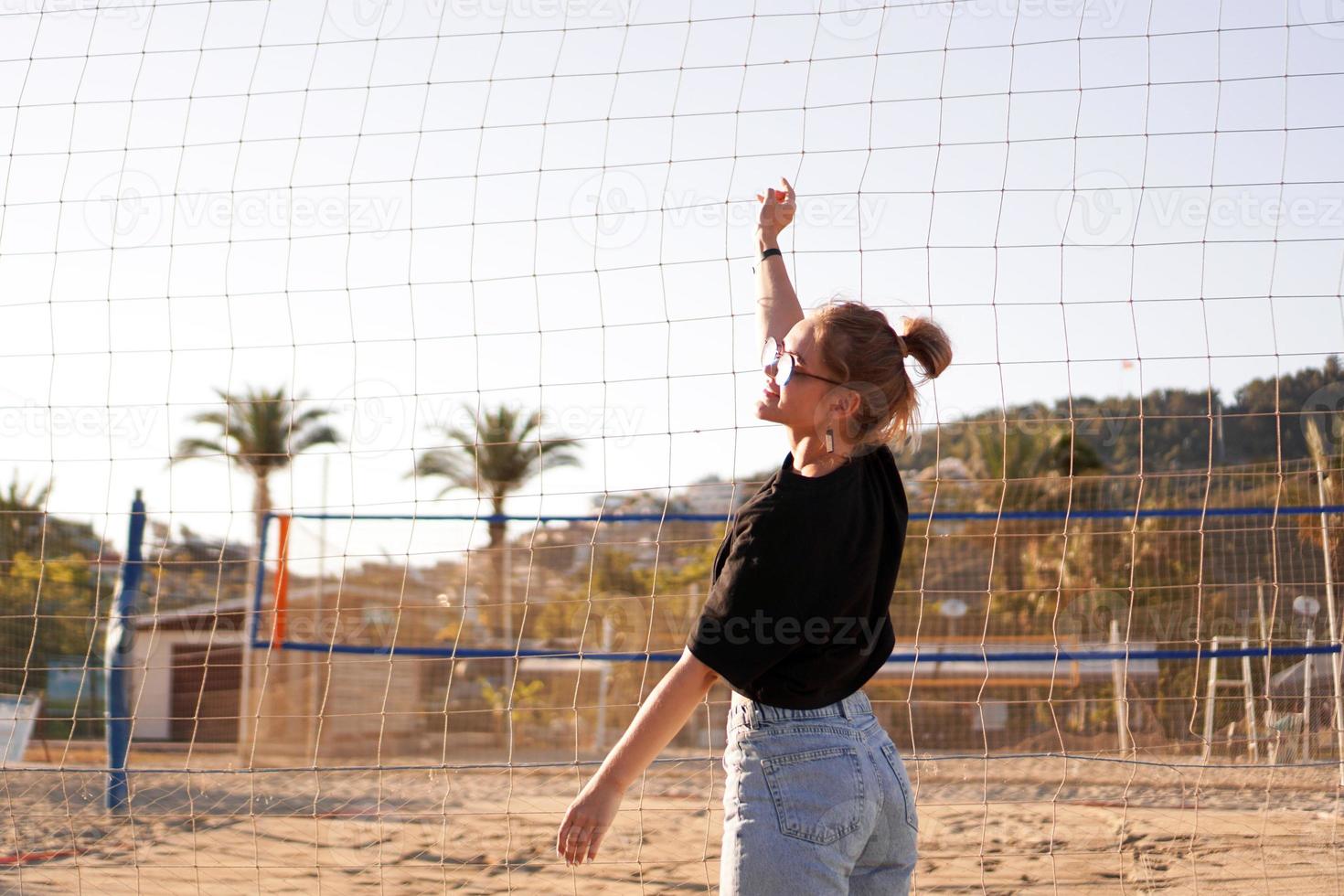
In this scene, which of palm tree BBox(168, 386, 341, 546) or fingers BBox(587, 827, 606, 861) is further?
palm tree BBox(168, 386, 341, 546)

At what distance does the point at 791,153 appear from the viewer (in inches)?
155

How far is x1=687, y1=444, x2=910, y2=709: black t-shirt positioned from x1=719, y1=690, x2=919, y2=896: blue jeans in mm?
44

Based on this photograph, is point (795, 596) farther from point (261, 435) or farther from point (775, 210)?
point (261, 435)

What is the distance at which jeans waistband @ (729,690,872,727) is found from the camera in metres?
1.72

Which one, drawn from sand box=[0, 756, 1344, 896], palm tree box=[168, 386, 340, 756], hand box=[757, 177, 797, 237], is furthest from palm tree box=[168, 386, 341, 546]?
hand box=[757, 177, 797, 237]

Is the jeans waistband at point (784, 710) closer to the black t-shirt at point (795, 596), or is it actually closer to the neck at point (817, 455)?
the black t-shirt at point (795, 596)

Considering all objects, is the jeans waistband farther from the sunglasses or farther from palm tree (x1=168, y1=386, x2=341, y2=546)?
palm tree (x1=168, y1=386, x2=341, y2=546)

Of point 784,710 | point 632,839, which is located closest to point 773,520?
point 784,710

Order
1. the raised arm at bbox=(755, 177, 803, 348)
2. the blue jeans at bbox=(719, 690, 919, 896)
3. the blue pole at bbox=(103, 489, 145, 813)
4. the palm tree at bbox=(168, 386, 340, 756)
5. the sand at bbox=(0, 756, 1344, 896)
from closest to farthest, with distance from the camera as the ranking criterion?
the blue jeans at bbox=(719, 690, 919, 896)
the raised arm at bbox=(755, 177, 803, 348)
the sand at bbox=(0, 756, 1344, 896)
the blue pole at bbox=(103, 489, 145, 813)
the palm tree at bbox=(168, 386, 340, 756)

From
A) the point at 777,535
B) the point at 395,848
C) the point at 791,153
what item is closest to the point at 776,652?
the point at 777,535

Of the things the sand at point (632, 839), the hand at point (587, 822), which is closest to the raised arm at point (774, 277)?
the hand at point (587, 822)

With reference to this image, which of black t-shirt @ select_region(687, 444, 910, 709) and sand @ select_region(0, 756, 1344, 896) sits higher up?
black t-shirt @ select_region(687, 444, 910, 709)

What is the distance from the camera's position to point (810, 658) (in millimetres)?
1710

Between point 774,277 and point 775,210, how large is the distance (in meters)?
0.16
